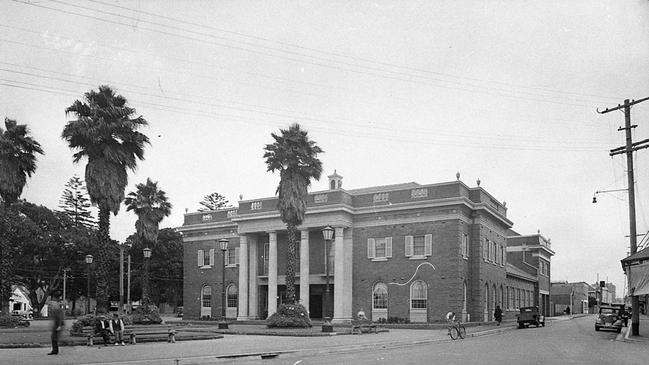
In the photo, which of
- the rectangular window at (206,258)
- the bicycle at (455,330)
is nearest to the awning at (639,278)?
the bicycle at (455,330)

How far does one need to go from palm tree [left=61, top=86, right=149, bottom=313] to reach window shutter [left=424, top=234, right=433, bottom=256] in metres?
22.3

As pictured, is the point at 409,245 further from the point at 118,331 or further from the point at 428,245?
the point at 118,331

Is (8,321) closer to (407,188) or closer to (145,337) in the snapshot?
(145,337)

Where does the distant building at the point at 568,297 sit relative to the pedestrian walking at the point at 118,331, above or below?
below

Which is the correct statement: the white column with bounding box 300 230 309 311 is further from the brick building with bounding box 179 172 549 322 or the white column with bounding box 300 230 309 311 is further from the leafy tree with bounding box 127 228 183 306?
the leafy tree with bounding box 127 228 183 306

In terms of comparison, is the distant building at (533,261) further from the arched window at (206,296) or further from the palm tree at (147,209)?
the palm tree at (147,209)

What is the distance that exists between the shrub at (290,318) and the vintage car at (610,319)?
1656 centimetres

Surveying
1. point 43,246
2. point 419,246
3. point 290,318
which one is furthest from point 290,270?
point 43,246

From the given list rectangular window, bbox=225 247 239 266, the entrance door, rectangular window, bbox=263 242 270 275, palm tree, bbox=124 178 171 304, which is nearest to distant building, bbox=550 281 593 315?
the entrance door

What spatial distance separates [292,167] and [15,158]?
1618 centimetres

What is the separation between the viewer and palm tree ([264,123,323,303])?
38188mm

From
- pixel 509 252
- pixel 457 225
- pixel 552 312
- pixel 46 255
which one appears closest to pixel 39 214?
pixel 46 255

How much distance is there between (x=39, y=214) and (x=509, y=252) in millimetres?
52776

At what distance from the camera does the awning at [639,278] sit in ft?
95.9
